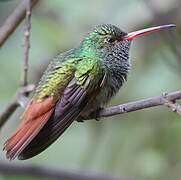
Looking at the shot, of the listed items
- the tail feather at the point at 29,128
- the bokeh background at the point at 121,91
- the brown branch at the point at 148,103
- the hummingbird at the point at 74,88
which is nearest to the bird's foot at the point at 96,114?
the hummingbird at the point at 74,88

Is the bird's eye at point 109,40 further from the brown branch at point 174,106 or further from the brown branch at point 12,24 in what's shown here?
the brown branch at point 174,106

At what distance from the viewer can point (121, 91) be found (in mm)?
4590

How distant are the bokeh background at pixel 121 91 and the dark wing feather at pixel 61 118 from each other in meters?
1.29

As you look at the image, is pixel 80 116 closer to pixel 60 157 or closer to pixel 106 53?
pixel 106 53

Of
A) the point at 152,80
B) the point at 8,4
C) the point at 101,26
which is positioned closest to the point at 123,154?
the point at 152,80

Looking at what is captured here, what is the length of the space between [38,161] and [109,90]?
1599mm

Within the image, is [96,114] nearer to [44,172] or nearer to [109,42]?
[109,42]

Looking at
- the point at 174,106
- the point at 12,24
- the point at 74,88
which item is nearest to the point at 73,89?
the point at 74,88

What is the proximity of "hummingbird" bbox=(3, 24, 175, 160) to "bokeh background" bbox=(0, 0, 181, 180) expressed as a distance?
2.97 feet

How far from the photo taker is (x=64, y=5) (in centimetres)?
461

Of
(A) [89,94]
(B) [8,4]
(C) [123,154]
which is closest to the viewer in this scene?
(A) [89,94]

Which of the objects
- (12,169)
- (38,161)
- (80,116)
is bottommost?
(38,161)

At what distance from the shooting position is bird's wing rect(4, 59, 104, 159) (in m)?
2.84

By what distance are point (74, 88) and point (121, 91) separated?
1534mm
